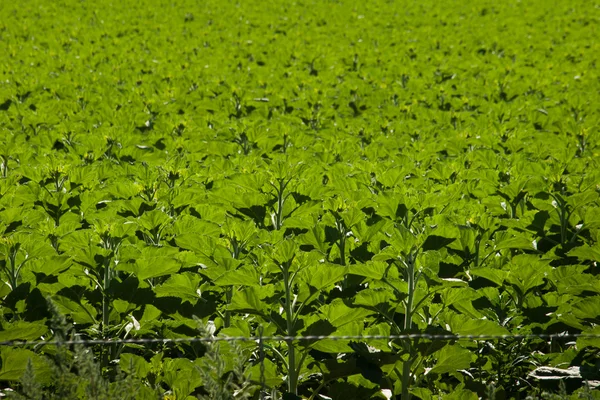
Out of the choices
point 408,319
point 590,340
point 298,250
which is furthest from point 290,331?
point 590,340

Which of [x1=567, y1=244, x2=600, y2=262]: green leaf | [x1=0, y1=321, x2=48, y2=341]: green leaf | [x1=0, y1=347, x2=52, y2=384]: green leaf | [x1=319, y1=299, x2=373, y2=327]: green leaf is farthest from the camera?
[x1=567, y1=244, x2=600, y2=262]: green leaf

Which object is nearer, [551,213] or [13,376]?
[13,376]

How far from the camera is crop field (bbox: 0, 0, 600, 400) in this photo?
9.42 feet

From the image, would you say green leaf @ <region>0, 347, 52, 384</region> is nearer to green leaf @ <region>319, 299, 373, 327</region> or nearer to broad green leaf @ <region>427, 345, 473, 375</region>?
green leaf @ <region>319, 299, 373, 327</region>

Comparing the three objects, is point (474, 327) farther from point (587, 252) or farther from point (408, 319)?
point (587, 252)

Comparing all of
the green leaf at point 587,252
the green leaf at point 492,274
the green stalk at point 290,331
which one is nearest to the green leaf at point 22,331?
the green stalk at point 290,331

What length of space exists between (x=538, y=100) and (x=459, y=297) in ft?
22.1

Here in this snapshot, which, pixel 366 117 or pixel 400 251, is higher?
pixel 400 251

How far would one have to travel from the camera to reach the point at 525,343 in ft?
10.3

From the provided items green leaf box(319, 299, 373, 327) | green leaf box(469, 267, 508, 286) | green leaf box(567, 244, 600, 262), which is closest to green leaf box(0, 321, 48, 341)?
green leaf box(319, 299, 373, 327)

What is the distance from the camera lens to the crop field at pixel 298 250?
9.42 feet

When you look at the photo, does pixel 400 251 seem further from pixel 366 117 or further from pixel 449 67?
pixel 449 67

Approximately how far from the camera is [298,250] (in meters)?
3.07

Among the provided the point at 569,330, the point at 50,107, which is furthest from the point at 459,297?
the point at 50,107
